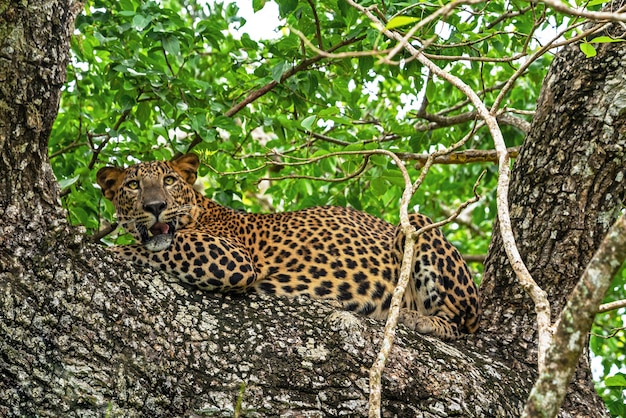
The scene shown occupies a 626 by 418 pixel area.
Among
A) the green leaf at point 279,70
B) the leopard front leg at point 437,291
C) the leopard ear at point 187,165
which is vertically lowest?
the leopard front leg at point 437,291

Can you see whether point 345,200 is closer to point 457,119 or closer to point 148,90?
point 457,119

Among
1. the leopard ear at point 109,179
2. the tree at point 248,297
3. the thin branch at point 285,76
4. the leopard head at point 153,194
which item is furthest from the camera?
the leopard ear at point 109,179

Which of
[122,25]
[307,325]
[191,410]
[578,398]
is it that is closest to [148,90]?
[122,25]

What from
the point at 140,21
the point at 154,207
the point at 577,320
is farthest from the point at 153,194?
the point at 577,320

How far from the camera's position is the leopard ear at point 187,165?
7.53 meters

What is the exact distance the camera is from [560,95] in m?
6.17

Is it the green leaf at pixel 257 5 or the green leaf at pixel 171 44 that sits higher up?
the green leaf at pixel 257 5

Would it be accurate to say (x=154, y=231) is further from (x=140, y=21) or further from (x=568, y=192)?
(x=568, y=192)

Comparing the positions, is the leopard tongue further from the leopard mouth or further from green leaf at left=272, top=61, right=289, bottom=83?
green leaf at left=272, top=61, right=289, bottom=83

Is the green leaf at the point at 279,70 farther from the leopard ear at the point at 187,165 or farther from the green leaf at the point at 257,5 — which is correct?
the leopard ear at the point at 187,165

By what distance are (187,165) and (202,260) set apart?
1.72m

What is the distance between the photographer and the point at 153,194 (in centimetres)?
700

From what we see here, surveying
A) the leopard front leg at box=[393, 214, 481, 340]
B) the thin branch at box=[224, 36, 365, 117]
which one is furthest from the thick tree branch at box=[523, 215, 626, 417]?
the thin branch at box=[224, 36, 365, 117]

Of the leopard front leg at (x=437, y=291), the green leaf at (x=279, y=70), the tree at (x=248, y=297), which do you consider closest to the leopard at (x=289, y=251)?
the leopard front leg at (x=437, y=291)
